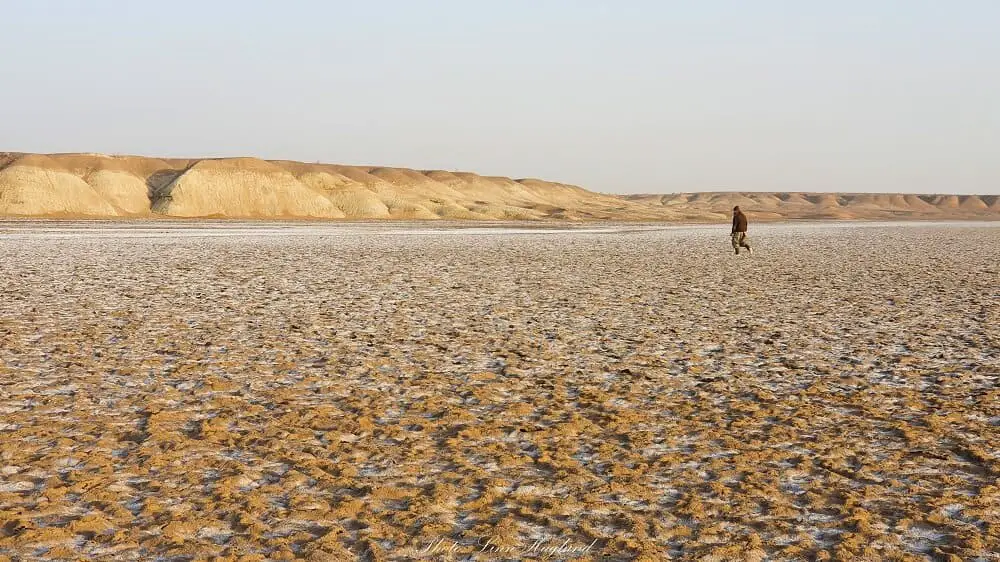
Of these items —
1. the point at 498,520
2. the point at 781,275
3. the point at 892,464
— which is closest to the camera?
the point at 498,520

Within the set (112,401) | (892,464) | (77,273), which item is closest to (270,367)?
(112,401)

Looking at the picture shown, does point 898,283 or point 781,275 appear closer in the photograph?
point 898,283

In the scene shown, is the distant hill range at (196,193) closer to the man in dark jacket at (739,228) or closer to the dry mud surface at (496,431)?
the man in dark jacket at (739,228)

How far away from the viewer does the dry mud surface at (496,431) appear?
4.49 meters

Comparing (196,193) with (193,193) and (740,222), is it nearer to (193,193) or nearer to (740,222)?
(193,193)

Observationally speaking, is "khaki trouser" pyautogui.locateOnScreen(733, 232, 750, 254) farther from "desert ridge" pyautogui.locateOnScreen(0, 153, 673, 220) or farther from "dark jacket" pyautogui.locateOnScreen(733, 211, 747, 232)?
"desert ridge" pyautogui.locateOnScreen(0, 153, 673, 220)

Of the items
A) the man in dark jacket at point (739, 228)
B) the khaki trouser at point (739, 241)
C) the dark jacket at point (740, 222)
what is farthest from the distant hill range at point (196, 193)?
the dark jacket at point (740, 222)

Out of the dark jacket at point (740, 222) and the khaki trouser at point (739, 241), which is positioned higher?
the dark jacket at point (740, 222)

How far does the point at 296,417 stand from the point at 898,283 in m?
15.2

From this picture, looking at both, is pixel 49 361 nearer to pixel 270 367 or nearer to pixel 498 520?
pixel 270 367

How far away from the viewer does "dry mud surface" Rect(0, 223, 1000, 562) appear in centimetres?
449

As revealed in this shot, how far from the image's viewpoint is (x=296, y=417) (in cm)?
684

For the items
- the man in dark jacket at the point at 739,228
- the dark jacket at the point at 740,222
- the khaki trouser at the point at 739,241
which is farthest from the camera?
the khaki trouser at the point at 739,241

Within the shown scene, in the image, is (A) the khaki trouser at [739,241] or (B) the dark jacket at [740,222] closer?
(B) the dark jacket at [740,222]
